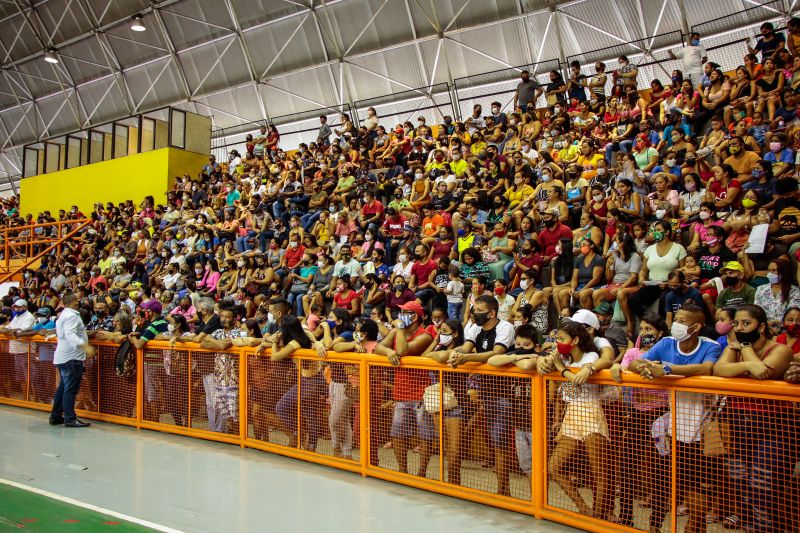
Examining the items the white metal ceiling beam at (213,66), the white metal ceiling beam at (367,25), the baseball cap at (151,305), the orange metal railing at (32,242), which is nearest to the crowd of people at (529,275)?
the baseball cap at (151,305)

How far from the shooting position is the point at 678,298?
801 cm

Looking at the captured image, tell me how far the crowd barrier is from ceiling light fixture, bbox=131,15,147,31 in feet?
66.3

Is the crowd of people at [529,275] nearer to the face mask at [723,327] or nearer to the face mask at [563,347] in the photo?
the face mask at [563,347]

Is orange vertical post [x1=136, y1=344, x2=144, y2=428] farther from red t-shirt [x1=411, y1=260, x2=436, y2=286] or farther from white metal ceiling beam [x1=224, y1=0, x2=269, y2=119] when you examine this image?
white metal ceiling beam [x1=224, y1=0, x2=269, y2=119]

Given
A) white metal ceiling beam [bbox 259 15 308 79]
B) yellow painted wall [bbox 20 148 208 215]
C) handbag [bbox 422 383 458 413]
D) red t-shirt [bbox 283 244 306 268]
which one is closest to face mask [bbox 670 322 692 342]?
handbag [bbox 422 383 458 413]

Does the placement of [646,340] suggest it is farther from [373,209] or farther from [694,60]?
[694,60]

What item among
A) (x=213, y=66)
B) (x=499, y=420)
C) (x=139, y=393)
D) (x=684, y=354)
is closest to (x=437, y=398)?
(x=499, y=420)

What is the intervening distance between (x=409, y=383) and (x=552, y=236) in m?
4.91

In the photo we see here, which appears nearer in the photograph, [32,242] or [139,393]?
[139,393]

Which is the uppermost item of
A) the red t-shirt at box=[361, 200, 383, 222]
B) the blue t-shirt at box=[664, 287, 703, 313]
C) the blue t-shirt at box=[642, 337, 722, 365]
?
the red t-shirt at box=[361, 200, 383, 222]

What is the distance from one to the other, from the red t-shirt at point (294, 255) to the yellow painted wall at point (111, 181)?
1027 cm

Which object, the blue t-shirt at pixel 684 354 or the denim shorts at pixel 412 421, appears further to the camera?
the denim shorts at pixel 412 421

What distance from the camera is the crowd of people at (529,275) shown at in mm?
4949

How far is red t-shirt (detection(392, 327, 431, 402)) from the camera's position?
6176 millimetres
